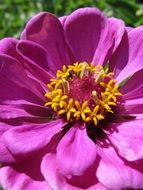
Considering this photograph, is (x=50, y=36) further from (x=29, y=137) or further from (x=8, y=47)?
(x=29, y=137)

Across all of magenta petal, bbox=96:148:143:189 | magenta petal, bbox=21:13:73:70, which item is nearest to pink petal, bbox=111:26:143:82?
magenta petal, bbox=21:13:73:70

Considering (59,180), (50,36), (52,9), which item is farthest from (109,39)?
(52,9)

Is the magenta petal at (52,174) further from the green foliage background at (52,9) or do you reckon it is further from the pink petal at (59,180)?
the green foliage background at (52,9)

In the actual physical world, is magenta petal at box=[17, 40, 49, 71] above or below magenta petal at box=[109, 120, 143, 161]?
above

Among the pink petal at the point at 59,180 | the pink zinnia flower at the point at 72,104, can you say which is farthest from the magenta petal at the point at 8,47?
the pink petal at the point at 59,180

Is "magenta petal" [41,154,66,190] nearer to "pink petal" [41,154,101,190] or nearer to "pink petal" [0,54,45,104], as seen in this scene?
"pink petal" [41,154,101,190]

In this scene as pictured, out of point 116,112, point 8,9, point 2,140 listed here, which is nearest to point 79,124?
point 116,112
